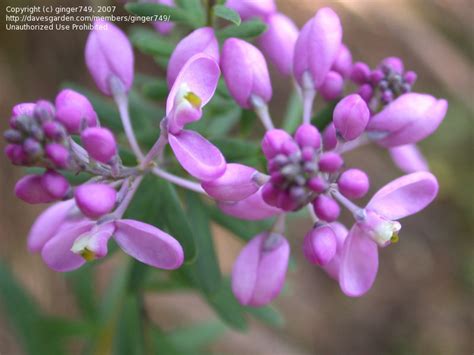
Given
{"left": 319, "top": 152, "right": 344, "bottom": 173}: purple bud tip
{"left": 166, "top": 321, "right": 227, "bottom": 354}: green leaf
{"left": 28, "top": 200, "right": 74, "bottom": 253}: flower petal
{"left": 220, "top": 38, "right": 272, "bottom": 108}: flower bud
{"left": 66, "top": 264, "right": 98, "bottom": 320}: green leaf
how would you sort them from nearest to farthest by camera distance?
{"left": 319, "top": 152, "right": 344, "bottom": 173}: purple bud tip, {"left": 220, "top": 38, "right": 272, "bottom": 108}: flower bud, {"left": 28, "top": 200, "right": 74, "bottom": 253}: flower petal, {"left": 66, "top": 264, "right": 98, "bottom": 320}: green leaf, {"left": 166, "top": 321, "right": 227, "bottom": 354}: green leaf

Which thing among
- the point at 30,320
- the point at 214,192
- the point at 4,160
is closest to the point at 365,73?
the point at 214,192

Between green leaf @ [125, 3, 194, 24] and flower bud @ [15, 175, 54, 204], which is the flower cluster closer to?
flower bud @ [15, 175, 54, 204]

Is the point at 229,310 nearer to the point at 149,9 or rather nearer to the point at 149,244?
the point at 149,244

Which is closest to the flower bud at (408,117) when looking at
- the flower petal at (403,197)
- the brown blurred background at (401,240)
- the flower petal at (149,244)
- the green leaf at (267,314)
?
the flower petal at (403,197)

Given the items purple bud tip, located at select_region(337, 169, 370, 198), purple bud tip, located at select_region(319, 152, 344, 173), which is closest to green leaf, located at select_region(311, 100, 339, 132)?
purple bud tip, located at select_region(337, 169, 370, 198)

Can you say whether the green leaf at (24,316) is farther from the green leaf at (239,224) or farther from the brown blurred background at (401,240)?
the green leaf at (239,224)
